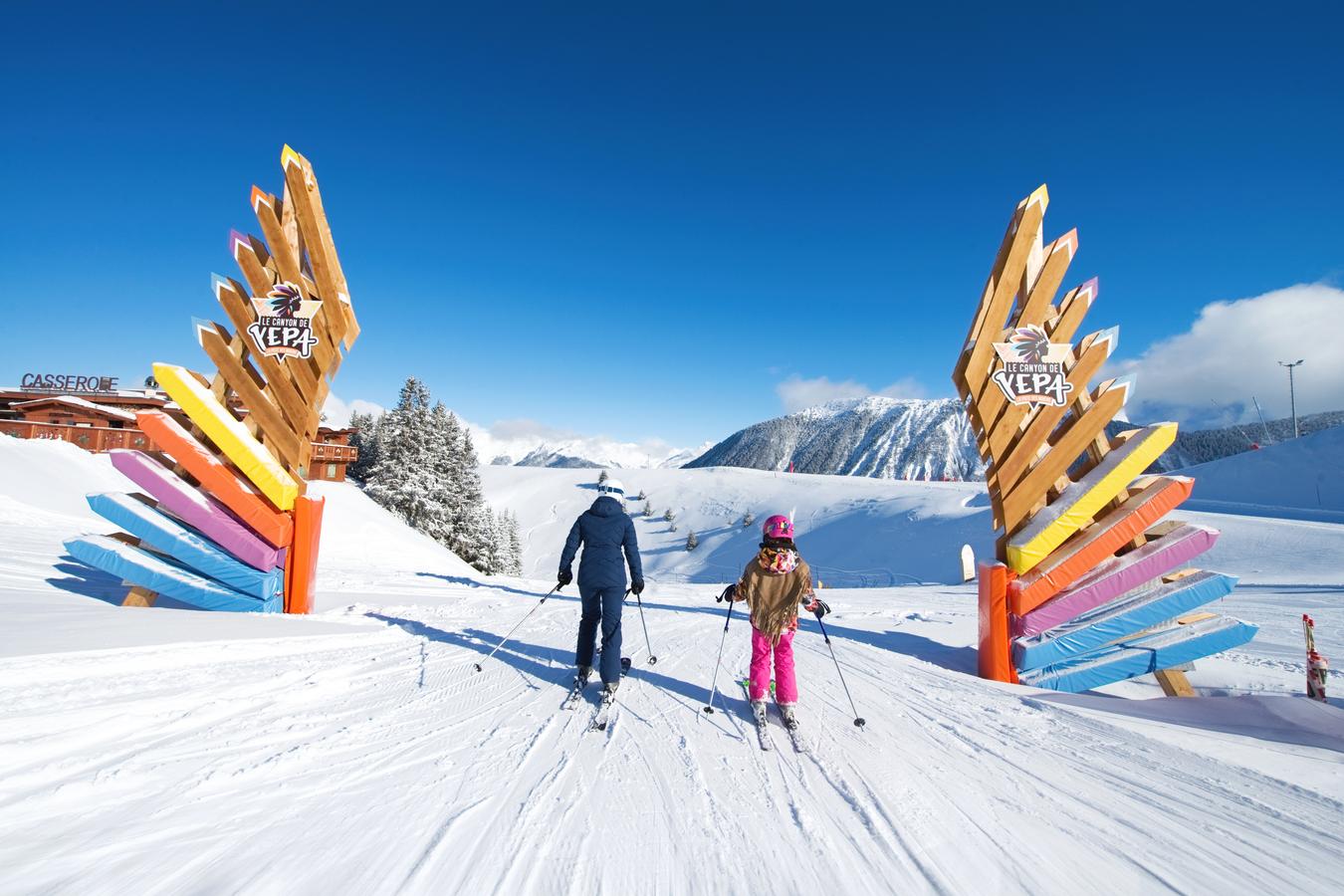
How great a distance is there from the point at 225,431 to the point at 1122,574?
31.9 ft

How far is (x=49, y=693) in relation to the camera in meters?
3.71

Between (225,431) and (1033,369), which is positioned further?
(225,431)

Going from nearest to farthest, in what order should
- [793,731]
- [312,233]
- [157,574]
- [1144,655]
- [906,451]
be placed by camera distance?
[793,731] → [1144,655] → [157,574] → [312,233] → [906,451]

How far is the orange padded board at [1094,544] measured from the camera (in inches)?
223

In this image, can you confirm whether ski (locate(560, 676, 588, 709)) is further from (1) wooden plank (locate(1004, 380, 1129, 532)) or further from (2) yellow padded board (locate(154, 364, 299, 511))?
(1) wooden plank (locate(1004, 380, 1129, 532))

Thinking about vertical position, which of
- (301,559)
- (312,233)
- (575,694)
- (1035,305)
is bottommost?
(575,694)

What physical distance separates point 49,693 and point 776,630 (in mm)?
4888

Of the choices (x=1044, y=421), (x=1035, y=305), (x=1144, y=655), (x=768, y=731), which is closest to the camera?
(x=768, y=731)

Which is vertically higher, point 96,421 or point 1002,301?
point 96,421

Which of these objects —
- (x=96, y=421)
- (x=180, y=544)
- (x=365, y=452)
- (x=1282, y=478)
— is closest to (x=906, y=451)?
(x=1282, y=478)

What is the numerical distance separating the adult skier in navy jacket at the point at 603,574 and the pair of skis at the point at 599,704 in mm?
62

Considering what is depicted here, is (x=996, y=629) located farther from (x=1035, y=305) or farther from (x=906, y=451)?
(x=906, y=451)

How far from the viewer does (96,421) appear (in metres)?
24.3

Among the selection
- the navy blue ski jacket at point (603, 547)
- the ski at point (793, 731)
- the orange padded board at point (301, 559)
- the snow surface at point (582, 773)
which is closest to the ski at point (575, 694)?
the snow surface at point (582, 773)
